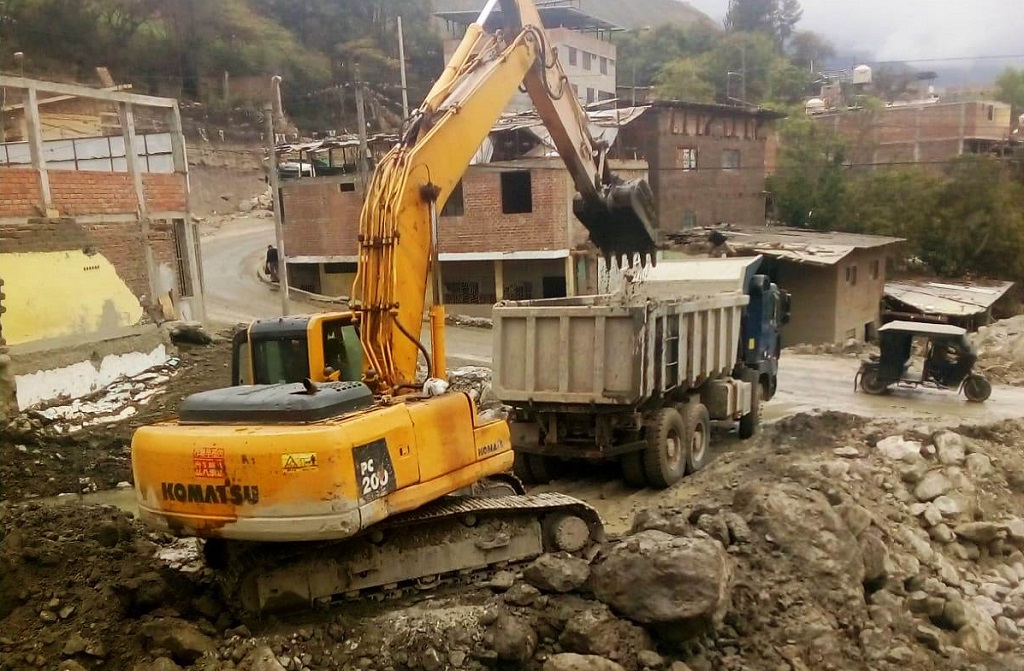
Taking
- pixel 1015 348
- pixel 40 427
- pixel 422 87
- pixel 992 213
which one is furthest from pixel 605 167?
→ pixel 422 87

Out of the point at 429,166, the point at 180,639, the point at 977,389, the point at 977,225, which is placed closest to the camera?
the point at 180,639

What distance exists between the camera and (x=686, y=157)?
101 feet

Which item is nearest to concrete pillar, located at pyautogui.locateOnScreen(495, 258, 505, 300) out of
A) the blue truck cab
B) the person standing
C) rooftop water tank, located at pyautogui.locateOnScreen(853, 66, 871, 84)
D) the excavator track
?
the person standing

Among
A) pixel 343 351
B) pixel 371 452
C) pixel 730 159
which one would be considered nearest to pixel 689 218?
pixel 730 159

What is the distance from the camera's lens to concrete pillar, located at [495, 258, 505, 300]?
80.5ft

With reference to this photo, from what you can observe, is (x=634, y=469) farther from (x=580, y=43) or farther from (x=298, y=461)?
(x=580, y=43)

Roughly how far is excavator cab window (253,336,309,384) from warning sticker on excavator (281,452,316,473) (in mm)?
1529

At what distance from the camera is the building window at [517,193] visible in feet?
78.1

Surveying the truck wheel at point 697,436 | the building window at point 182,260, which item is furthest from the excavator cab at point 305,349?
the building window at point 182,260

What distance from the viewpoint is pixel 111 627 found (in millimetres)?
5672

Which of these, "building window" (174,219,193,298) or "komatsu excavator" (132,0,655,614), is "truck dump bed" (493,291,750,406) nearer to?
"komatsu excavator" (132,0,655,614)

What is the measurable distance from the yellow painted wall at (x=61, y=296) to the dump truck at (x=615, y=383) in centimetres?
797

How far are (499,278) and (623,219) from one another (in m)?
15.1

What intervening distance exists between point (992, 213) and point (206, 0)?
36.7 metres
